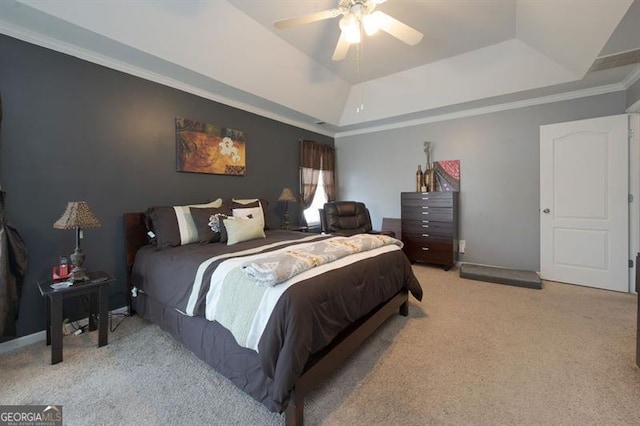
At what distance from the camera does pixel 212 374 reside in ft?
5.98

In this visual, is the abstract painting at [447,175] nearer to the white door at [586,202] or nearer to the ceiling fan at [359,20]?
the white door at [586,202]

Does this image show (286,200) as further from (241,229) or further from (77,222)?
(77,222)

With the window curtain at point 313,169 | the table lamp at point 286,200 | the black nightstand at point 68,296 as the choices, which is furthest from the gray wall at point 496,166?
the black nightstand at point 68,296

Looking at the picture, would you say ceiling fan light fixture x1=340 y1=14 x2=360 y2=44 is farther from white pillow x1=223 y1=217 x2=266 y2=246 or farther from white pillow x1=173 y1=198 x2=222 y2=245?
white pillow x1=173 y1=198 x2=222 y2=245

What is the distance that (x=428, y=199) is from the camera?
429 centimetres

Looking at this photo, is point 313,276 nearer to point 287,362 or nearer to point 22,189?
point 287,362

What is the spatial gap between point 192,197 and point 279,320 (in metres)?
2.54

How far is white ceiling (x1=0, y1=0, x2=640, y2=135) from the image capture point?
87.7 inches

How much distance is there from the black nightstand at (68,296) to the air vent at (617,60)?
504 cm

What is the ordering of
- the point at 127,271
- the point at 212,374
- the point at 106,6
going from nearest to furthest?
1. the point at 212,374
2. the point at 106,6
3. the point at 127,271

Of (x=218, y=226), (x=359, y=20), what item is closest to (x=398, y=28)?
(x=359, y=20)

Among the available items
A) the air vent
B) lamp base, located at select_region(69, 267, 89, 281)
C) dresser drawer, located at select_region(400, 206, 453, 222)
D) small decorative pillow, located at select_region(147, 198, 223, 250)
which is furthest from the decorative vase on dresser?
lamp base, located at select_region(69, 267, 89, 281)

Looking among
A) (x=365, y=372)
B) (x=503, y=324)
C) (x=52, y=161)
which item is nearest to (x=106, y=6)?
(x=52, y=161)

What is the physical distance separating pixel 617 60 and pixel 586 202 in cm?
163
